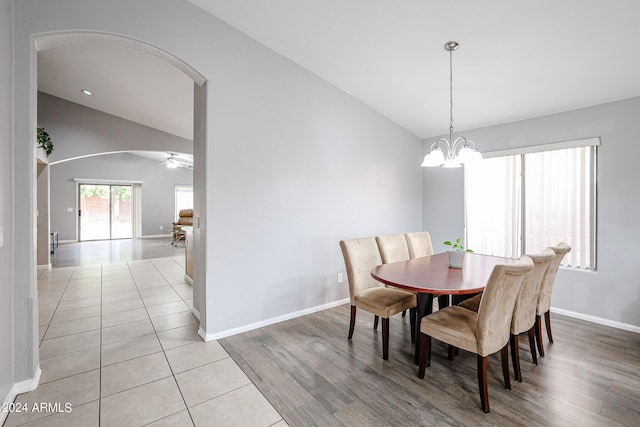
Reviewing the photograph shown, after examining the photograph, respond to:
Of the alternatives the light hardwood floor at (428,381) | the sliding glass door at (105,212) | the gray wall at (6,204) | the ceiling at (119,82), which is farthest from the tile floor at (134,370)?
the sliding glass door at (105,212)

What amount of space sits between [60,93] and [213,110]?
4.57 metres

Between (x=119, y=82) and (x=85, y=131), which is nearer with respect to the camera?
(x=119, y=82)

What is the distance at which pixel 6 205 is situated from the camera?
188 cm

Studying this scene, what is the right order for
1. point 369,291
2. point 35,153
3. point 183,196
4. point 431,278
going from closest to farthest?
point 35,153, point 431,278, point 369,291, point 183,196

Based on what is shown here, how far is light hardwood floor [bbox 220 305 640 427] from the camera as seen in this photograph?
1777mm

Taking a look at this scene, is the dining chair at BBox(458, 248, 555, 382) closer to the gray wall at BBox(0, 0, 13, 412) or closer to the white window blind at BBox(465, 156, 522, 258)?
the white window blind at BBox(465, 156, 522, 258)

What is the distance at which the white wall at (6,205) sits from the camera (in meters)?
1.79

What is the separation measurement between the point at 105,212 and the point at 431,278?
11469 mm

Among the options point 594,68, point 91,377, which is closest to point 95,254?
point 91,377

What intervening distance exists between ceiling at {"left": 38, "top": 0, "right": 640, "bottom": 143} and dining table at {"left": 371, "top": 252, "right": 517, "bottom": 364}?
6.32 ft

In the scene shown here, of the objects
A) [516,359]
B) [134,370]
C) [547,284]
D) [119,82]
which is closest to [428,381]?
[516,359]

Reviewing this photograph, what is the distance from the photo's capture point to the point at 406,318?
337cm

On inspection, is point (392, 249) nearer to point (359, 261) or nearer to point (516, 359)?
point (359, 261)

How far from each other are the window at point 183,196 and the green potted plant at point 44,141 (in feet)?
19.9
